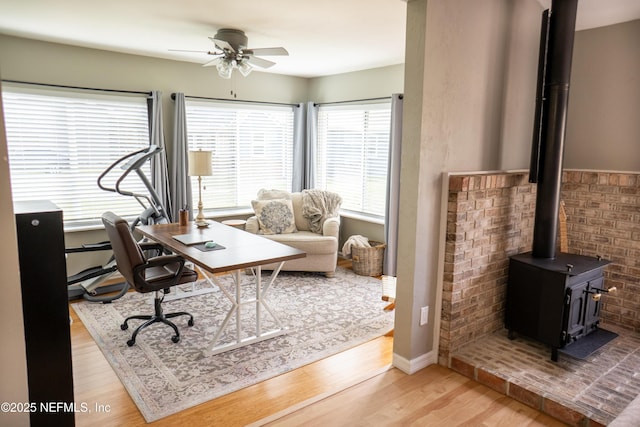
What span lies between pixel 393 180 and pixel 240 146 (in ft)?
7.19

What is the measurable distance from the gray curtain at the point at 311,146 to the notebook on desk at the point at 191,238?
2780 mm

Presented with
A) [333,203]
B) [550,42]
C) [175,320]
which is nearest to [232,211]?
[333,203]

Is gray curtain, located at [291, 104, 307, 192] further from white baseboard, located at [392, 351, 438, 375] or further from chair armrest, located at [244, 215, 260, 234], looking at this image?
white baseboard, located at [392, 351, 438, 375]

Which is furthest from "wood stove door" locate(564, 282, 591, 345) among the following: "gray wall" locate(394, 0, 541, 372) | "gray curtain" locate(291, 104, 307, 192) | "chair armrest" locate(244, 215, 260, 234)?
"gray curtain" locate(291, 104, 307, 192)

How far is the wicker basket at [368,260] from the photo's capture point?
509 cm

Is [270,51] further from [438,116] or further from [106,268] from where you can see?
[106,268]

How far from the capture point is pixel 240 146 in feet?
19.1

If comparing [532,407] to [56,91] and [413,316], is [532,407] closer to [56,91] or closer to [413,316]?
[413,316]

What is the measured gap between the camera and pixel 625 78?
319cm

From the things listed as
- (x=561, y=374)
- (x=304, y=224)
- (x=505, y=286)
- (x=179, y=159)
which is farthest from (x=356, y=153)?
(x=561, y=374)

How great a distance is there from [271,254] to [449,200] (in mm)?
1277

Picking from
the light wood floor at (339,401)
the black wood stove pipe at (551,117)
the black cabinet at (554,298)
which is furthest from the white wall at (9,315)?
the black wood stove pipe at (551,117)

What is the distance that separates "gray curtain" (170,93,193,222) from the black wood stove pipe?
3.73m

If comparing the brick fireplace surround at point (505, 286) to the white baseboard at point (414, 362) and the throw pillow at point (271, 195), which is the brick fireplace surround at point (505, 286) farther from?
the throw pillow at point (271, 195)
